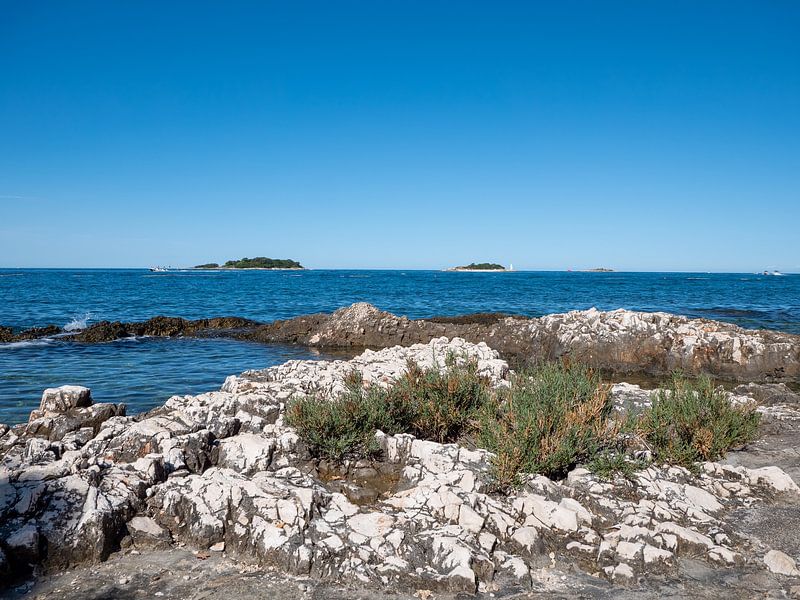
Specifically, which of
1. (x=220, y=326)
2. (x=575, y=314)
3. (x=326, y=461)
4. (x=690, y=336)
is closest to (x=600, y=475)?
(x=326, y=461)

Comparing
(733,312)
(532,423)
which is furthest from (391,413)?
(733,312)

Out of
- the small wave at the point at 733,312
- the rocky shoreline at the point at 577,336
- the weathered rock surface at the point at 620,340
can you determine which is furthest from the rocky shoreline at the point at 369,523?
the small wave at the point at 733,312

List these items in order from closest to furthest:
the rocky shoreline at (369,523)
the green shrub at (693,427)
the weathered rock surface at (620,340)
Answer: the rocky shoreline at (369,523) → the green shrub at (693,427) → the weathered rock surface at (620,340)

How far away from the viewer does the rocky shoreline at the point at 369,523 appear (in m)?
4.38

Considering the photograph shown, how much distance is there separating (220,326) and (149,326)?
10.5 feet

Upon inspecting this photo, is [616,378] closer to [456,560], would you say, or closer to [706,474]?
[706,474]

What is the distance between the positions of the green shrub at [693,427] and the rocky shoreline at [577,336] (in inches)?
150

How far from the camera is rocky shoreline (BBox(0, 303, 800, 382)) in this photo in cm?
1619

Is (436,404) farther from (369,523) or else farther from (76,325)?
(76,325)

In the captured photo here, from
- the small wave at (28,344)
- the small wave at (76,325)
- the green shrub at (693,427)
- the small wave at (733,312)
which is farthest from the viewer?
the small wave at (733,312)

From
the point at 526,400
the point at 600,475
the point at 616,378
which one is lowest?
the point at 616,378

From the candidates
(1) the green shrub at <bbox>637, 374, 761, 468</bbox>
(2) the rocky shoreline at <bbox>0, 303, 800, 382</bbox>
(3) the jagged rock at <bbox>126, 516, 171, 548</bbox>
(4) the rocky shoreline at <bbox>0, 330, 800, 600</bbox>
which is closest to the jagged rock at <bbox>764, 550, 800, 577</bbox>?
(4) the rocky shoreline at <bbox>0, 330, 800, 600</bbox>

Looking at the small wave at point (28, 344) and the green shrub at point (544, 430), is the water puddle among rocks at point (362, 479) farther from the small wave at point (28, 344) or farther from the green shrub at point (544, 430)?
the small wave at point (28, 344)

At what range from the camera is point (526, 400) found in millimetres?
6992
